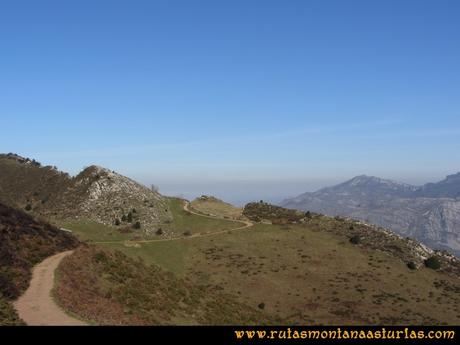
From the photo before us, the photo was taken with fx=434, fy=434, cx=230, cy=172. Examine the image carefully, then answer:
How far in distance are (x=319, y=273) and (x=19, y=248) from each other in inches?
2127

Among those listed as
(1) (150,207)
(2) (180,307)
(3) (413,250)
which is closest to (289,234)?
(3) (413,250)

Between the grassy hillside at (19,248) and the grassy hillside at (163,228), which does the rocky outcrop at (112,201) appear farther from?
the grassy hillside at (19,248)

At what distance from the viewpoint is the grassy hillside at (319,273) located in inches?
2621

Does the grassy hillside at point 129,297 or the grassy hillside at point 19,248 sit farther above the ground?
the grassy hillside at point 19,248

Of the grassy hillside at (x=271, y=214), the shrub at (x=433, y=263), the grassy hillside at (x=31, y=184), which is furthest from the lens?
the grassy hillside at (x=271, y=214)

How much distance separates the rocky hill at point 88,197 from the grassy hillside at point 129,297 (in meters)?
52.2

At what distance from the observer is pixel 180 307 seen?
42.1 m

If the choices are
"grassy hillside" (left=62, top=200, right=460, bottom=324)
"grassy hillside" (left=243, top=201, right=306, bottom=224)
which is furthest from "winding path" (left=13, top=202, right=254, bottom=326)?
Result: "grassy hillside" (left=243, top=201, right=306, bottom=224)

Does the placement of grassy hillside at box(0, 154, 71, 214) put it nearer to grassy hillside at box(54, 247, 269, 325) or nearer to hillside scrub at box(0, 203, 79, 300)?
hillside scrub at box(0, 203, 79, 300)

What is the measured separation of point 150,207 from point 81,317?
82.0 metres

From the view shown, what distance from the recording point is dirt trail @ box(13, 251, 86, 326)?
92.5 feet

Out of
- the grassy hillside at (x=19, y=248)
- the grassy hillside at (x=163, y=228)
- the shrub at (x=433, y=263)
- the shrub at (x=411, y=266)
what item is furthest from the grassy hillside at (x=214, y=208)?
the grassy hillside at (x=19, y=248)

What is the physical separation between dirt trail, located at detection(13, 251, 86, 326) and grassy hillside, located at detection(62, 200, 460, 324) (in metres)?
28.5

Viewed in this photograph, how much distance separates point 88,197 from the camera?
10844cm
